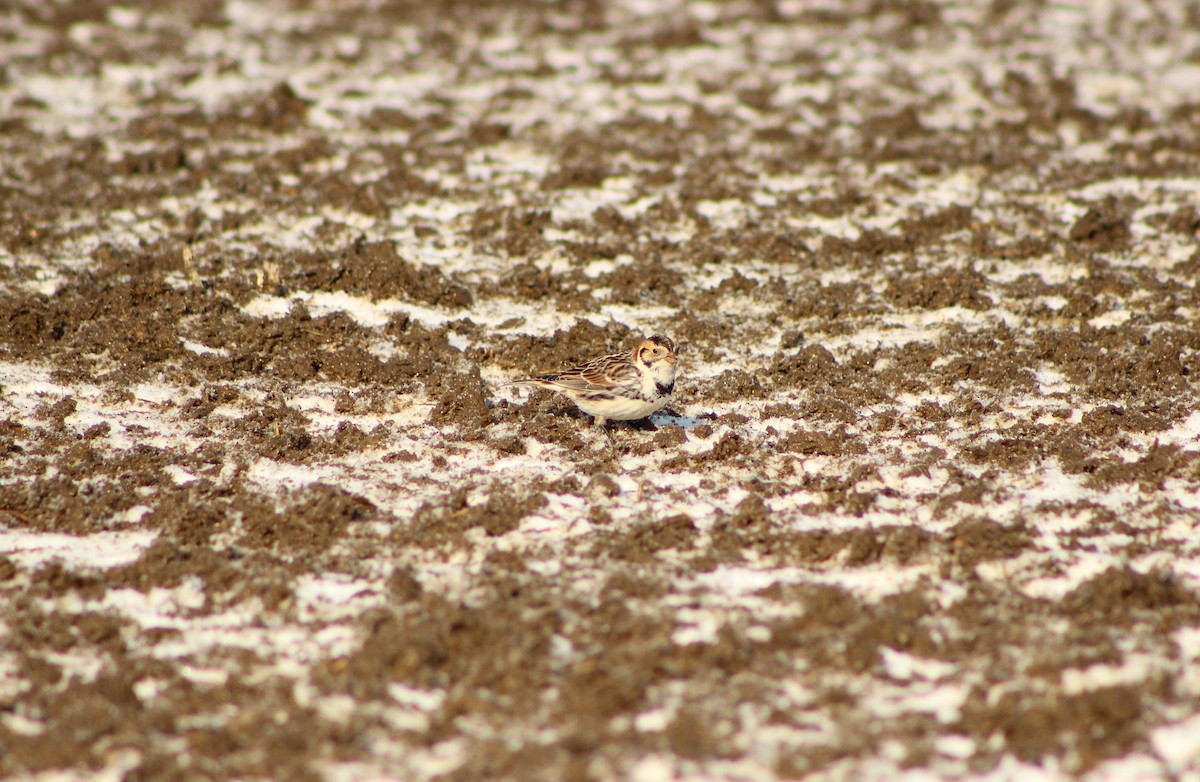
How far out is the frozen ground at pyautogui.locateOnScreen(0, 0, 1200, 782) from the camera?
13.1 ft

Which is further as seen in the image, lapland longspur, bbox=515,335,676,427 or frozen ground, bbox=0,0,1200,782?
lapland longspur, bbox=515,335,676,427

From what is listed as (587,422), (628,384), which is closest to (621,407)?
(628,384)

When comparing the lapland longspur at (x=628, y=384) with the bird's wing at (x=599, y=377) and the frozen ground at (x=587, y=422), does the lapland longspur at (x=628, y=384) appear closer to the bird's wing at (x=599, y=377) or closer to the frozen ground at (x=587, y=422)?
the bird's wing at (x=599, y=377)

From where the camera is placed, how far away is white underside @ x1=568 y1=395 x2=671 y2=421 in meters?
5.97

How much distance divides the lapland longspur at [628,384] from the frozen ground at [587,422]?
8.8 inches

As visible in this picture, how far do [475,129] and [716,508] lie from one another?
635 cm

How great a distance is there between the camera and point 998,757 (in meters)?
3.79

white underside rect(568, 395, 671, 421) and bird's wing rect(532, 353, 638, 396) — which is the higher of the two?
bird's wing rect(532, 353, 638, 396)

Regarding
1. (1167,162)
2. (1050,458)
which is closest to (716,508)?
Answer: (1050,458)

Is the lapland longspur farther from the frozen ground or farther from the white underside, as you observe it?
the frozen ground

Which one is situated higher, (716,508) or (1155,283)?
(1155,283)

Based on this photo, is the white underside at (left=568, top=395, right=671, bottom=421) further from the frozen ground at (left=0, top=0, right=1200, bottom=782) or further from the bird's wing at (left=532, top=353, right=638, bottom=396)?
the frozen ground at (left=0, top=0, right=1200, bottom=782)

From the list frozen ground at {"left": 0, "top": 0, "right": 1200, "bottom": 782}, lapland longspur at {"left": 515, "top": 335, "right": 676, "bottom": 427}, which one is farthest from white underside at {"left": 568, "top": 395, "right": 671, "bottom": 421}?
frozen ground at {"left": 0, "top": 0, "right": 1200, "bottom": 782}

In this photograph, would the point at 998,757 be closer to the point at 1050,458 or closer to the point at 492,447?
the point at 1050,458
